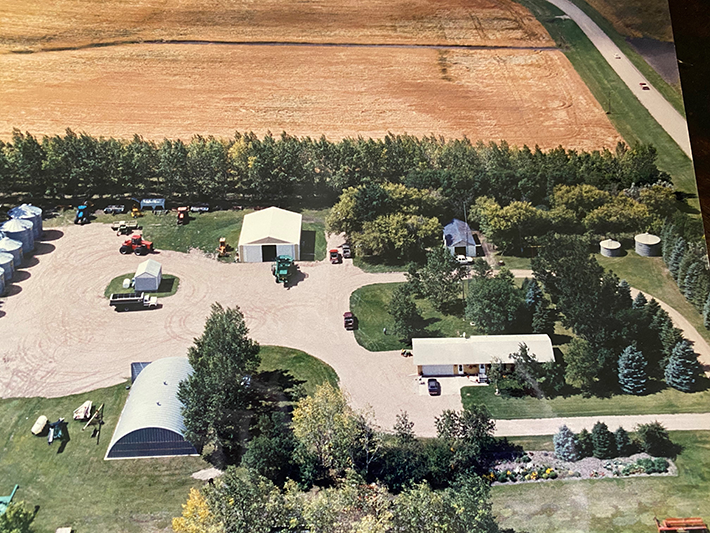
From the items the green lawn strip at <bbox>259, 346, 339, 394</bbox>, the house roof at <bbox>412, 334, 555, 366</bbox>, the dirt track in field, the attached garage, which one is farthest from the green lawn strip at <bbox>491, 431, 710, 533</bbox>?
the attached garage

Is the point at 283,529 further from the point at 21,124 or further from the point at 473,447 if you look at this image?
the point at 21,124

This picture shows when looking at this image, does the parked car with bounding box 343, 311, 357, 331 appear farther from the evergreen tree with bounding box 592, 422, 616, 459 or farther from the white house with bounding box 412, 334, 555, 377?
the evergreen tree with bounding box 592, 422, 616, 459

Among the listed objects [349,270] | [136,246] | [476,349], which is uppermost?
[136,246]

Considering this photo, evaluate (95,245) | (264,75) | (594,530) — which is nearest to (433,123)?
(264,75)

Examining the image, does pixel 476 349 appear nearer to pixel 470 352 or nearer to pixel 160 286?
pixel 470 352

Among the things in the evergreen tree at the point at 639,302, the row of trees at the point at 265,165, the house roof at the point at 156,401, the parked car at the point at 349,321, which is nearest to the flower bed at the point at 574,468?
the evergreen tree at the point at 639,302

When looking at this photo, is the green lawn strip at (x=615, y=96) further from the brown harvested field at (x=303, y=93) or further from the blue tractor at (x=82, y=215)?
the blue tractor at (x=82, y=215)

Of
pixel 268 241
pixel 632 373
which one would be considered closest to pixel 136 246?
pixel 268 241
